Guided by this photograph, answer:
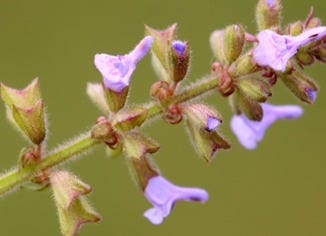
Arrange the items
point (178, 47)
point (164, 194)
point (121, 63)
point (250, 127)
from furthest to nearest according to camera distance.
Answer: point (250, 127), point (164, 194), point (178, 47), point (121, 63)

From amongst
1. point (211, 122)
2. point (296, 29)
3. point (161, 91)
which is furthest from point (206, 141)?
point (296, 29)

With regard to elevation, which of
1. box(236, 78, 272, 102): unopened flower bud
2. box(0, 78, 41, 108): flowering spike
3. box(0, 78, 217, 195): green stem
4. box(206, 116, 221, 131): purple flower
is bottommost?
box(206, 116, 221, 131): purple flower

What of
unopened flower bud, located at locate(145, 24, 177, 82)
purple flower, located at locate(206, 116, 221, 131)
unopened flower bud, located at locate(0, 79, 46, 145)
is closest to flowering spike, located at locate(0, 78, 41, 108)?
unopened flower bud, located at locate(0, 79, 46, 145)

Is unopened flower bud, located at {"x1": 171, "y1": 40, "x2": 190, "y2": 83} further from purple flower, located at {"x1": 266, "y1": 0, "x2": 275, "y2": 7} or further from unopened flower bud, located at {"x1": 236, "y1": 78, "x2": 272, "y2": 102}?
purple flower, located at {"x1": 266, "y1": 0, "x2": 275, "y2": 7}

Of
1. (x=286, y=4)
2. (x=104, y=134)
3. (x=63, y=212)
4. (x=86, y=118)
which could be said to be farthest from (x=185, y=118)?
(x=286, y=4)

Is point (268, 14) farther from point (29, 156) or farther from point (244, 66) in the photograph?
point (29, 156)
